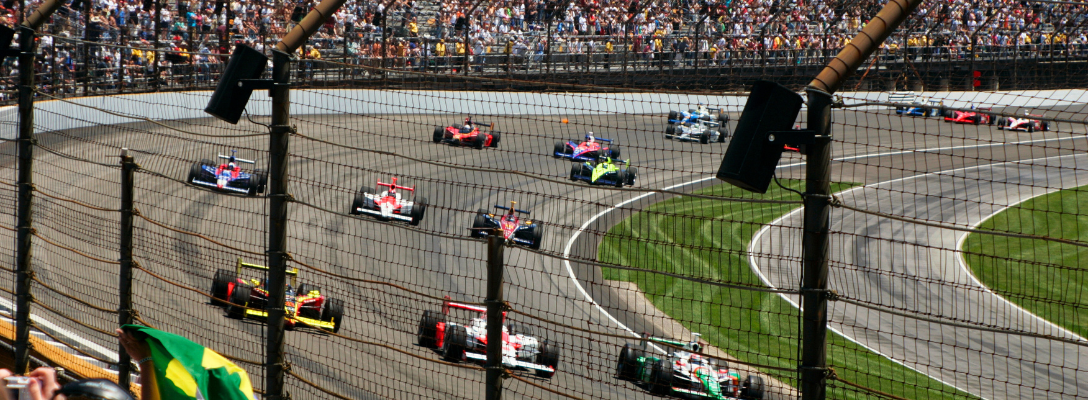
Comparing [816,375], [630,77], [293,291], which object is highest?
[630,77]

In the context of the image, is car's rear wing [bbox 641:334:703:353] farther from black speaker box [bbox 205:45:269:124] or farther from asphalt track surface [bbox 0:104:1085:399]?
black speaker box [bbox 205:45:269:124]

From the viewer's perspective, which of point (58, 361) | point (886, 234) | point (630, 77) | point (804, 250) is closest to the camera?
point (804, 250)

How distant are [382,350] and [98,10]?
53.0ft

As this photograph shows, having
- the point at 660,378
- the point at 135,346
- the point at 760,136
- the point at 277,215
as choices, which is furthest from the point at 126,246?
the point at 760,136

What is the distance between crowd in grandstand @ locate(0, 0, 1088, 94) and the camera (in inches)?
802

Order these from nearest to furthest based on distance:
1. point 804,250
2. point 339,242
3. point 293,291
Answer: point 804,250 < point 293,291 < point 339,242

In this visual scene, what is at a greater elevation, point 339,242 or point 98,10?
point 98,10

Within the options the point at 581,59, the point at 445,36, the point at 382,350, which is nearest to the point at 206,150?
the point at 445,36

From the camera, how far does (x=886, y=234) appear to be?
791 inches

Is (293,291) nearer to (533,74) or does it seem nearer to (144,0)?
(533,74)

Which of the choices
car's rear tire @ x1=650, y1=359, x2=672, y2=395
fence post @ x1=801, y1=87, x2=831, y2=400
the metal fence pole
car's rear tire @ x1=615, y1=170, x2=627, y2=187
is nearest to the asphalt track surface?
car's rear tire @ x1=650, y1=359, x2=672, y2=395

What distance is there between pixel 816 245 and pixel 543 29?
24.3 m

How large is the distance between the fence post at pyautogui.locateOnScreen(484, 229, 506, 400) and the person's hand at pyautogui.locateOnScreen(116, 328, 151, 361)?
1297 millimetres

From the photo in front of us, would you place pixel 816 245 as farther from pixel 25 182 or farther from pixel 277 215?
pixel 25 182
